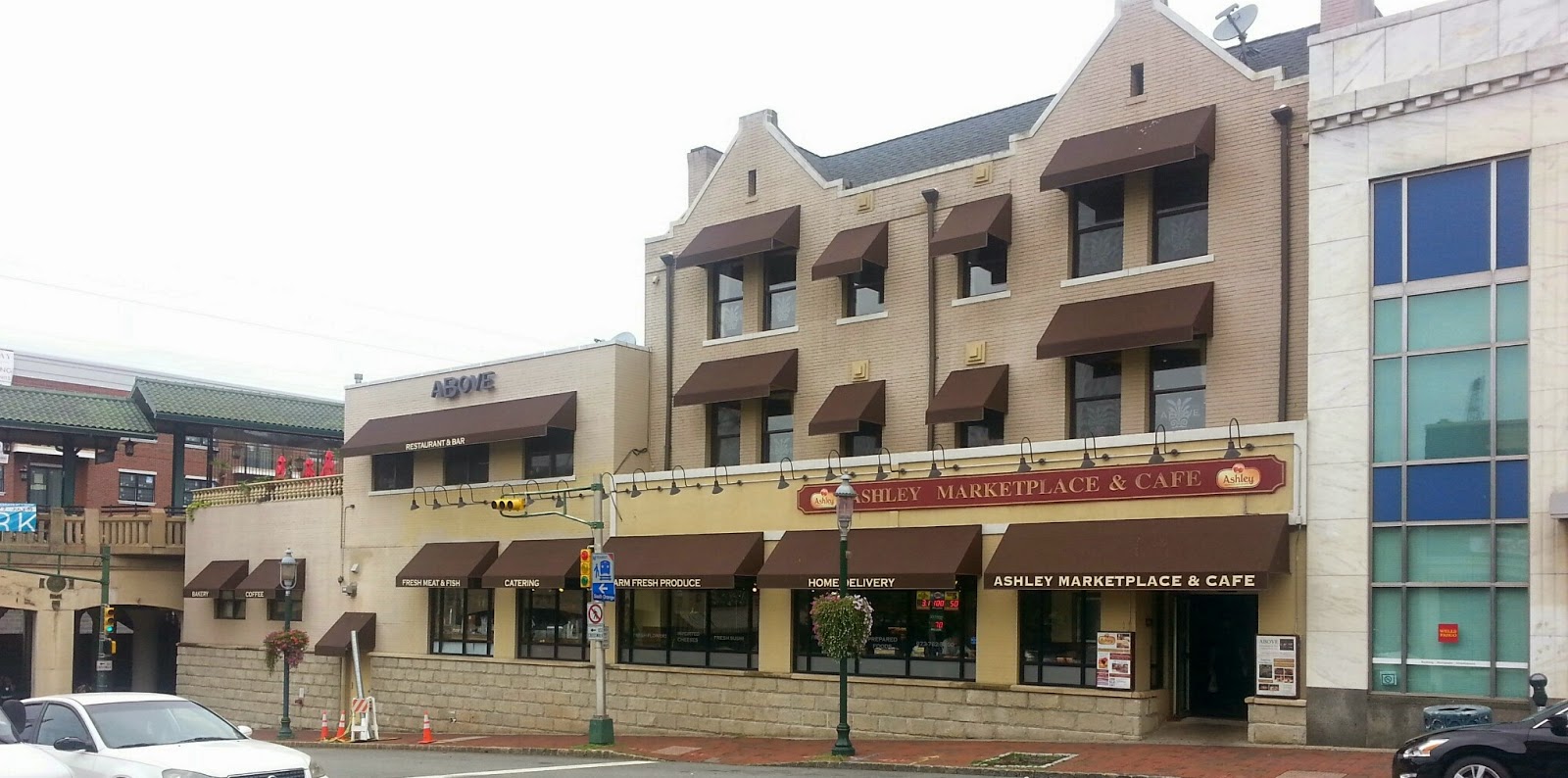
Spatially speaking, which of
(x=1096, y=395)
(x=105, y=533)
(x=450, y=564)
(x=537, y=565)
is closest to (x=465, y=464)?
(x=450, y=564)

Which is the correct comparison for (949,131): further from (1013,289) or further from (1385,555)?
(1385,555)

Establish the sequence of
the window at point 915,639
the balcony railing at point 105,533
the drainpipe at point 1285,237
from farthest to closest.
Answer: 1. the balcony railing at point 105,533
2. the window at point 915,639
3. the drainpipe at point 1285,237

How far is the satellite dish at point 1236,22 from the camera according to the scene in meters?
26.0

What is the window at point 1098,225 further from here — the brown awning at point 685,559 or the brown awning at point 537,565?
the brown awning at point 537,565

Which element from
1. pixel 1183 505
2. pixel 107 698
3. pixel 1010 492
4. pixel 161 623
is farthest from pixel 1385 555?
pixel 161 623

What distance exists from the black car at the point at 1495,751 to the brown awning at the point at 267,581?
101 ft

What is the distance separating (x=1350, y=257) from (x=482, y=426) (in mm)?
20129

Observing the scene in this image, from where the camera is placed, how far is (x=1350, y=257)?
71.0ft

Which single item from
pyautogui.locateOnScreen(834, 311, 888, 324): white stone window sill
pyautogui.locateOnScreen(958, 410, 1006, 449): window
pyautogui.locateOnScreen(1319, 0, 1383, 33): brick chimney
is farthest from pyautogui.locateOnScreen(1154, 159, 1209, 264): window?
pyautogui.locateOnScreen(834, 311, 888, 324): white stone window sill

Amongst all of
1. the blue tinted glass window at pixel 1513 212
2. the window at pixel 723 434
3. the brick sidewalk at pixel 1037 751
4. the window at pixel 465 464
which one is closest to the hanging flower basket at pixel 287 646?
the window at pixel 465 464

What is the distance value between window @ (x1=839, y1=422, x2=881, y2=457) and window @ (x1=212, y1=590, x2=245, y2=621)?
850 inches

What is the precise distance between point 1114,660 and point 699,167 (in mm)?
16136

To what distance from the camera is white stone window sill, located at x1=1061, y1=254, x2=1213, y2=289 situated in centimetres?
2445

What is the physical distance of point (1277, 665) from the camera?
21828mm
